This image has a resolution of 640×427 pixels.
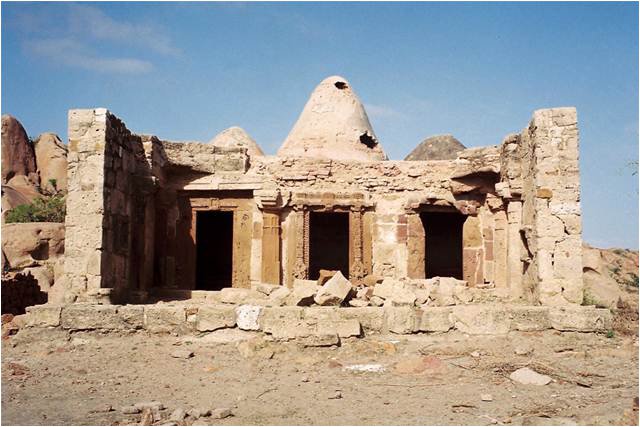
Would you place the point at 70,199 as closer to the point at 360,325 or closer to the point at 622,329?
the point at 360,325

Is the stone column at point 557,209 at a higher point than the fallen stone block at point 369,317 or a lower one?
higher

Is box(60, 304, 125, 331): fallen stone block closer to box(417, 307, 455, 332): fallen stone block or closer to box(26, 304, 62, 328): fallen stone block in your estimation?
box(26, 304, 62, 328): fallen stone block

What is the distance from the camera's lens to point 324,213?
10953 mm

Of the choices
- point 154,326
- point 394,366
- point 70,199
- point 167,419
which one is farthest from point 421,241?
point 167,419

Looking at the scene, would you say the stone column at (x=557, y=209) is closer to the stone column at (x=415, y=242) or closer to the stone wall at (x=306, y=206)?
the stone wall at (x=306, y=206)

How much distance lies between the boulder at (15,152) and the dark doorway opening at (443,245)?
51.4 ft

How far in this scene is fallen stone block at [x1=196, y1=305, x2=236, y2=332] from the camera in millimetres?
7250

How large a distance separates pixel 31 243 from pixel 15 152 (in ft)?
33.4

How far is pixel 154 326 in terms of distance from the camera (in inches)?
287

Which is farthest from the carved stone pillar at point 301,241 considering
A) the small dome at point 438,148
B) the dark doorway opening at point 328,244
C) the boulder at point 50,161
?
the boulder at point 50,161

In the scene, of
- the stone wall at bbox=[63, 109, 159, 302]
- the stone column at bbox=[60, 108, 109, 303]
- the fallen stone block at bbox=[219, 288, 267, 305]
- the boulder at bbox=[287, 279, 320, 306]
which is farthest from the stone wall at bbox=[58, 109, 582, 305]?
the boulder at bbox=[287, 279, 320, 306]

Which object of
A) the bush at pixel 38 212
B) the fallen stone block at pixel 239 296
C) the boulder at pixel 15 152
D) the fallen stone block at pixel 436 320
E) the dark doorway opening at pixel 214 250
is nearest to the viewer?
the fallen stone block at pixel 436 320

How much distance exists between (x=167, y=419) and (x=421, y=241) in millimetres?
6573

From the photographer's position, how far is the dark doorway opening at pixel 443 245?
49.8ft
